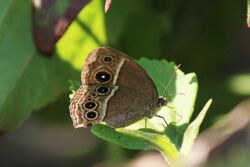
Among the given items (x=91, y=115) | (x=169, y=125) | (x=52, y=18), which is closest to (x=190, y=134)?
(x=169, y=125)

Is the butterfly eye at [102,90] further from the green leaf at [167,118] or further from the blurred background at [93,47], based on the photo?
the blurred background at [93,47]

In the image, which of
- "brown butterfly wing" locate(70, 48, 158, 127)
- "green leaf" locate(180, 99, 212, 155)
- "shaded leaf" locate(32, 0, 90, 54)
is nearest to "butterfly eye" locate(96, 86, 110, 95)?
"brown butterfly wing" locate(70, 48, 158, 127)

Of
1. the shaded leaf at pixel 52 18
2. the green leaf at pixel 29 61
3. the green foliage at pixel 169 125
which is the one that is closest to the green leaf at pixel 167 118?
the green foliage at pixel 169 125

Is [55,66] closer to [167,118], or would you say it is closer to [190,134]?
[167,118]

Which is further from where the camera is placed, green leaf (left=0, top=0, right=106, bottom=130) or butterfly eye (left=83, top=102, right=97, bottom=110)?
green leaf (left=0, top=0, right=106, bottom=130)

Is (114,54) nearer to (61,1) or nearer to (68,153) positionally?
(61,1)

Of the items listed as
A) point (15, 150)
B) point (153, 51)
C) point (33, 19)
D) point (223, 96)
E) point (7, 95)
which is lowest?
point (15, 150)

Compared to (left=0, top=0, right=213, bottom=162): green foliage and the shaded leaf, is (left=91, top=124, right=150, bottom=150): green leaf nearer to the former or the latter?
(left=0, top=0, right=213, bottom=162): green foliage

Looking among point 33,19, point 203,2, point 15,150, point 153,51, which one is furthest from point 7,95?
point 15,150
